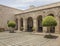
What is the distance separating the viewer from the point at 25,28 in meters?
27.9

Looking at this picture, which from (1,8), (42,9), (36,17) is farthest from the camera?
(1,8)

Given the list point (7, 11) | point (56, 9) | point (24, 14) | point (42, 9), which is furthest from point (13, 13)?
point (56, 9)

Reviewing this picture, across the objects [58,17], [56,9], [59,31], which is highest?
[56,9]

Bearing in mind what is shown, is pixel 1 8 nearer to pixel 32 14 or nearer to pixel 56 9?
pixel 32 14

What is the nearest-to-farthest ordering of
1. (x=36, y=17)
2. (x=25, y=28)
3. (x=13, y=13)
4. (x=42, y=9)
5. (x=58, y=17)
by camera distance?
(x=58, y=17), (x=42, y=9), (x=36, y=17), (x=25, y=28), (x=13, y=13)

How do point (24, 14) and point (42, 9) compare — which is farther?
point (24, 14)

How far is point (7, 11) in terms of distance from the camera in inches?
1216

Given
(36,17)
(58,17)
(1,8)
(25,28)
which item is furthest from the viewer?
(1,8)

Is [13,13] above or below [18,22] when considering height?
above

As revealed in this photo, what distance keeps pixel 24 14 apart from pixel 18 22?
3119 millimetres

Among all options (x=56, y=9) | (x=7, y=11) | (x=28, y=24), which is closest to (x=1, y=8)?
(x=7, y=11)

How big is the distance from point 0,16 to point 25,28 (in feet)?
21.5

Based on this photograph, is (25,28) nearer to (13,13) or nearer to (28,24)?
(28,24)

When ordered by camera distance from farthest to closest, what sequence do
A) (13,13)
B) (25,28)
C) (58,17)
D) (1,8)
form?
(13,13) < (1,8) < (25,28) < (58,17)
